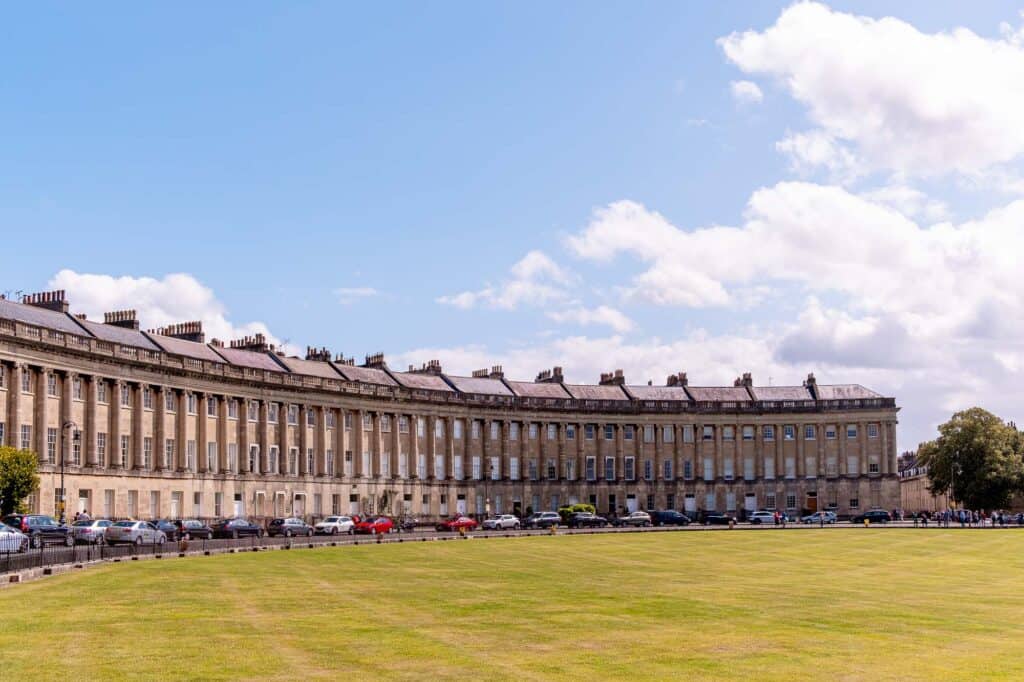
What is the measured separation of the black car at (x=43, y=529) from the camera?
178 feet

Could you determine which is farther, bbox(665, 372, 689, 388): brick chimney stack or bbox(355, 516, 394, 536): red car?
bbox(665, 372, 689, 388): brick chimney stack

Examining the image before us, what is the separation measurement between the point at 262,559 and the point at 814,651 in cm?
3288

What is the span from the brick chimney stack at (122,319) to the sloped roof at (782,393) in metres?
73.8

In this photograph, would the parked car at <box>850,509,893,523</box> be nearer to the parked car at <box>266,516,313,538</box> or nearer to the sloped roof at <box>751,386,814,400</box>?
the sloped roof at <box>751,386,814,400</box>

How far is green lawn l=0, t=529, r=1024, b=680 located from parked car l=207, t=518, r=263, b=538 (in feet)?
74.2

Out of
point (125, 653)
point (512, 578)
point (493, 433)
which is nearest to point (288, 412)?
point (493, 433)

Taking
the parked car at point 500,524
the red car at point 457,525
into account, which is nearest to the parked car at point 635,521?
the parked car at point 500,524

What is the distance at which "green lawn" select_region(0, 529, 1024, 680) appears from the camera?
21500 millimetres

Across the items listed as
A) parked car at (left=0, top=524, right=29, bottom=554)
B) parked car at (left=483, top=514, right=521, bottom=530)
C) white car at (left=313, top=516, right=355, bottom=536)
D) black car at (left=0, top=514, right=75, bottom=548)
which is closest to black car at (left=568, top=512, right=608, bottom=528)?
parked car at (left=483, top=514, right=521, bottom=530)

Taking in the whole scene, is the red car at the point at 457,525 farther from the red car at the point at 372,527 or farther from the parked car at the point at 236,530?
the parked car at the point at 236,530

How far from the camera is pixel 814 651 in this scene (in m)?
23.6

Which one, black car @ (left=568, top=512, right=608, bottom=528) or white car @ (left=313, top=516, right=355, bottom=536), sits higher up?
white car @ (left=313, top=516, right=355, bottom=536)

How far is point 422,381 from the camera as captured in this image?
407 feet

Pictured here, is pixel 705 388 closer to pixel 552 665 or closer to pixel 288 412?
pixel 288 412
